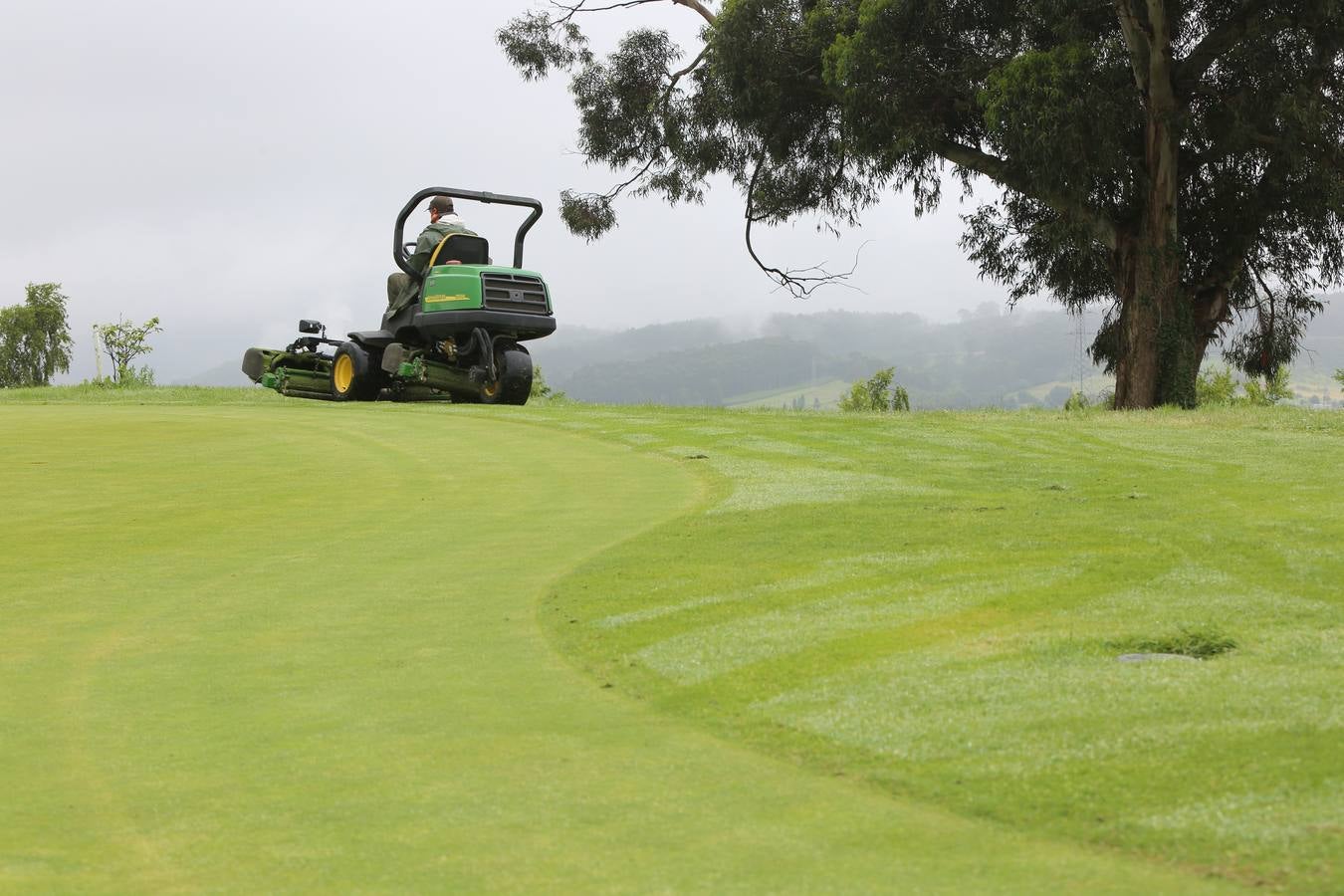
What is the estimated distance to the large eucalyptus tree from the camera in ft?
83.3

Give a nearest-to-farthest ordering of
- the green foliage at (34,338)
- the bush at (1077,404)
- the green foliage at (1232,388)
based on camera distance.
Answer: the bush at (1077,404), the green foliage at (1232,388), the green foliage at (34,338)

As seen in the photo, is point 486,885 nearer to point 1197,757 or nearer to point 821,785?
point 821,785

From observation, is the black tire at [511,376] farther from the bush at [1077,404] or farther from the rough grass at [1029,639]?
the rough grass at [1029,639]

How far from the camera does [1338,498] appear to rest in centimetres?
1234

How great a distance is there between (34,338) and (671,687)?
101405 mm

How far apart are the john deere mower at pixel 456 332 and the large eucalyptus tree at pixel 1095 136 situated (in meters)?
7.27

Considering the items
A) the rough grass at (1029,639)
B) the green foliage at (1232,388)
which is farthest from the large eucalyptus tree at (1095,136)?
the green foliage at (1232,388)

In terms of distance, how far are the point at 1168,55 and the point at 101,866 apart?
26154 millimetres

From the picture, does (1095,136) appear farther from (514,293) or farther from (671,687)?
(671,687)

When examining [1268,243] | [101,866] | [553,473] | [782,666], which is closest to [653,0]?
[1268,243]

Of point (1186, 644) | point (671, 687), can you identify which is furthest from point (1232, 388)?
point (671, 687)

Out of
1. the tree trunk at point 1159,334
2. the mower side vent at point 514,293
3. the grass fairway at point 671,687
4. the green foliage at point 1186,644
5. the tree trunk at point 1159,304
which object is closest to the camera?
the grass fairway at point 671,687

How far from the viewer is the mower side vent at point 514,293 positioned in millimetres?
24672

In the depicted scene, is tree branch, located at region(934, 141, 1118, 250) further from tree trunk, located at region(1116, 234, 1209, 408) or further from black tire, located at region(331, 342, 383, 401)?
black tire, located at region(331, 342, 383, 401)
